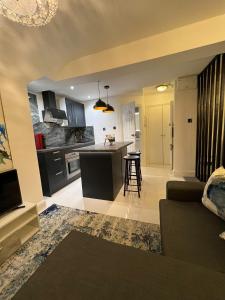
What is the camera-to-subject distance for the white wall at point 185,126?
3482 mm

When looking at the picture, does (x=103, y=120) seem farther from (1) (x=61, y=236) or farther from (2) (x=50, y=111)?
(1) (x=61, y=236)

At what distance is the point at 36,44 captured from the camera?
5.96 ft

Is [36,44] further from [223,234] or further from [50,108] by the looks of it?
[223,234]

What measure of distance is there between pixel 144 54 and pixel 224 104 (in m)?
1.52

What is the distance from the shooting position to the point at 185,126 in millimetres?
3658

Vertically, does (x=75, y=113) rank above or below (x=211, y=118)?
above

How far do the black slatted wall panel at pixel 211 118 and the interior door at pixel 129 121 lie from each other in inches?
83.6

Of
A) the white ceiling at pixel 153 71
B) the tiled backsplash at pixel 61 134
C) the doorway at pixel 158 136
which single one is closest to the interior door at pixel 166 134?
the doorway at pixel 158 136

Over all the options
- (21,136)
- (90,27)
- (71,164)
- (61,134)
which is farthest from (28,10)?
(61,134)

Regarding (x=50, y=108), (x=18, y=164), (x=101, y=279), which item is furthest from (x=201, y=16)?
(x=50, y=108)

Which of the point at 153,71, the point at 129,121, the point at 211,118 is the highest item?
the point at 153,71

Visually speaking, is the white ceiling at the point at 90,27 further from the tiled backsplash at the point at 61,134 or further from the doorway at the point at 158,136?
the doorway at the point at 158,136

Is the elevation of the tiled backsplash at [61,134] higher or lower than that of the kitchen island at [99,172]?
higher

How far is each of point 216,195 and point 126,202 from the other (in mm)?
1621
